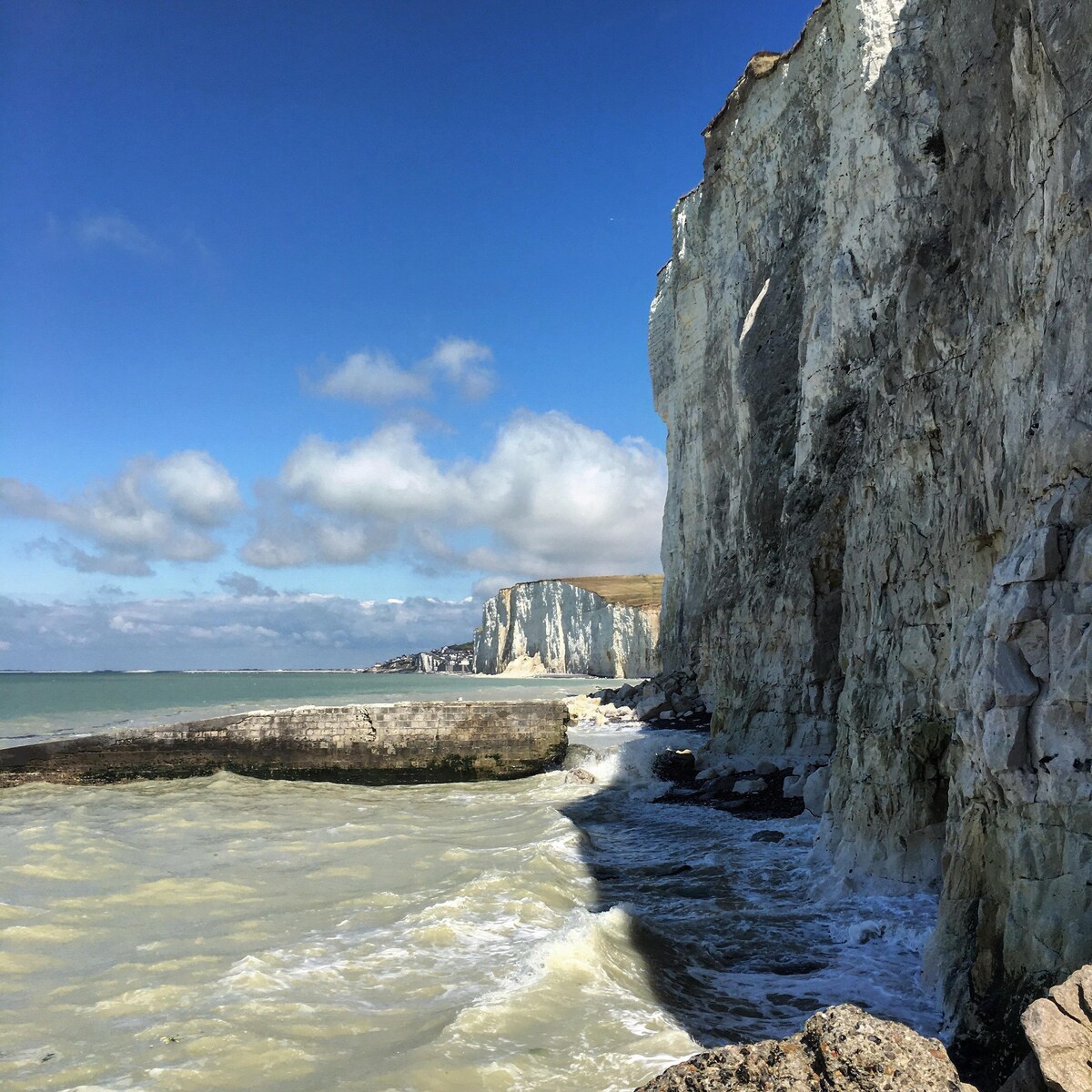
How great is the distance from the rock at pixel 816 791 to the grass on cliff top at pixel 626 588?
70683mm

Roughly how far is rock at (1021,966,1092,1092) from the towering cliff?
37.4 inches

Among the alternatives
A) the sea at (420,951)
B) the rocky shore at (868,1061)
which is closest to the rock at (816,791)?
the sea at (420,951)

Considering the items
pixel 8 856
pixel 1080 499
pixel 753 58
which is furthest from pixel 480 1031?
pixel 753 58

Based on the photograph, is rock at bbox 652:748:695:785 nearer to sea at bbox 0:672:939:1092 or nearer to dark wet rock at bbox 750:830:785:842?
sea at bbox 0:672:939:1092

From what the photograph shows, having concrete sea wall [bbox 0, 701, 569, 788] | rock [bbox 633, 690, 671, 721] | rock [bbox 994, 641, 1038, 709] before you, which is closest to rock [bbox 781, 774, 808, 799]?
concrete sea wall [bbox 0, 701, 569, 788]

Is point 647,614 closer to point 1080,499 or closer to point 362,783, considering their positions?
point 362,783

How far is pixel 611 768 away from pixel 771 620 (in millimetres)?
5498

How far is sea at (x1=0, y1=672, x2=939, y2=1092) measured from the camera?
5602 millimetres

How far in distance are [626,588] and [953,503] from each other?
84.4 m

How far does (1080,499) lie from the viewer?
4.89 meters

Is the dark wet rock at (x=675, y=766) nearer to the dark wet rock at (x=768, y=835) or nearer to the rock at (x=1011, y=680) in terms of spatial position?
the dark wet rock at (x=768, y=835)

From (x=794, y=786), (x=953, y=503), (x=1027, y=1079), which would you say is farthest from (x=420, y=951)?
(x=794, y=786)

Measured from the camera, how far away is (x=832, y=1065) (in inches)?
123

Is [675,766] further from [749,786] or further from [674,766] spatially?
[749,786]
